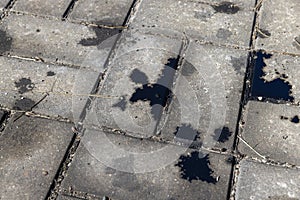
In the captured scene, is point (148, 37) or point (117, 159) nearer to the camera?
point (117, 159)

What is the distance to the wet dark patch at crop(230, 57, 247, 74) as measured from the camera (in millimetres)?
3303

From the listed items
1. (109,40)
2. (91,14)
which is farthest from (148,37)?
(91,14)

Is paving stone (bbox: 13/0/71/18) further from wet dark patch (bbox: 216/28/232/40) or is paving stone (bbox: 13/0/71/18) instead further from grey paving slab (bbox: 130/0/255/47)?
wet dark patch (bbox: 216/28/232/40)

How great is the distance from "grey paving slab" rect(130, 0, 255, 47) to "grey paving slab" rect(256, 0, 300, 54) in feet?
0.35

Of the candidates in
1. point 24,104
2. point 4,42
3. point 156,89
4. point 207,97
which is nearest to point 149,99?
point 156,89

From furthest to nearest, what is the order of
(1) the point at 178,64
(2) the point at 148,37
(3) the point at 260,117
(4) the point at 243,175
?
(2) the point at 148,37
(1) the point at 178,64
(3) the point at 260,117
(4) the point at 243,175

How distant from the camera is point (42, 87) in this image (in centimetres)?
320

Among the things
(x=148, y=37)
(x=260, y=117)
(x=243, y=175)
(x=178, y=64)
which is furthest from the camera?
(x=148, y=37)

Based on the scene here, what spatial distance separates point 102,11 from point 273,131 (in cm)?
175

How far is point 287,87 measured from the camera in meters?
3.19

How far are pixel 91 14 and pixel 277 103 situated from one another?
→ 1690 mm

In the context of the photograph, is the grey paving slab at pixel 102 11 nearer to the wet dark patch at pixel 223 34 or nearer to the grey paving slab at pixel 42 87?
the grey paving slab at pixel 42 87

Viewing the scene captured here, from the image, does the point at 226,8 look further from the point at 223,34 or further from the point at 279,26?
the point at 279,26

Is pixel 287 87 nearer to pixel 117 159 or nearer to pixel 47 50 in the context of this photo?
pixel 117 159
